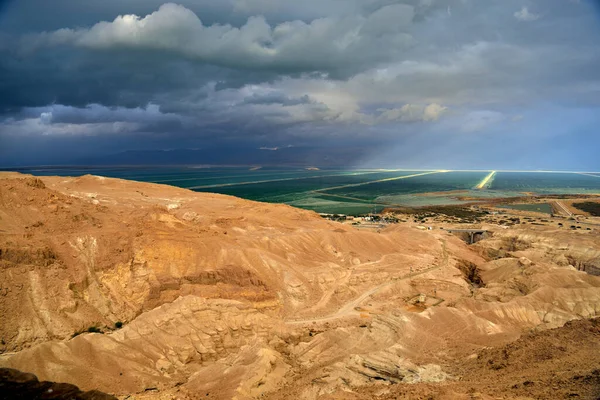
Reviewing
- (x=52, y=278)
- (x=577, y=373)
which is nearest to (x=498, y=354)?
(x=577, y=373)

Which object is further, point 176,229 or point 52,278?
point 176,229

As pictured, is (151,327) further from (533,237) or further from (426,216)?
(426,216)

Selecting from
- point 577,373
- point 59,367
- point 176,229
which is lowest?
point 59,367

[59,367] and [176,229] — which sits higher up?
[176,229]

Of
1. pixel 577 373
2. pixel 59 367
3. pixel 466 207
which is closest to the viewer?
pixel 577 373

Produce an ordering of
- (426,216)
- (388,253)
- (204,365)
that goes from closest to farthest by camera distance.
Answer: (204,365)
(388,253)
(426,216)

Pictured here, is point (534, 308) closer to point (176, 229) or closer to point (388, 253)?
point (388, 253)
